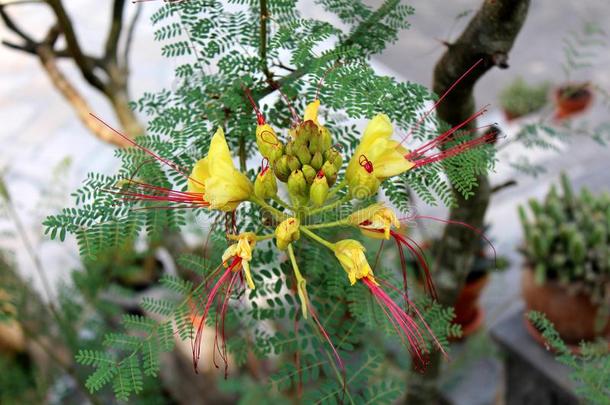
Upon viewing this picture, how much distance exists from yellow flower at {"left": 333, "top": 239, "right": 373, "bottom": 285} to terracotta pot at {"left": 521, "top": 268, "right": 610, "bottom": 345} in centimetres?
94

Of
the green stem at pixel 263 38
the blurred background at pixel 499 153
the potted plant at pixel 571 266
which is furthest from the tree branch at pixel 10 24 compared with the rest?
the potted plant at pixel 571 266

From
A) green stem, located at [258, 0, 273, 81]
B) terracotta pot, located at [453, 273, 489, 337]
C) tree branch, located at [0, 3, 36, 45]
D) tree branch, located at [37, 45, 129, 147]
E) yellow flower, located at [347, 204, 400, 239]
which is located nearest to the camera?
yellow flower, located at [347, 204, 400, 239]

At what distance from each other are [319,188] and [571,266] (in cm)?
106

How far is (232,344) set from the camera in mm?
876

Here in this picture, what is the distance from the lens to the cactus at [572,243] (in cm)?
136

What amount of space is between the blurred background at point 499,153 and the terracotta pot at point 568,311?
10 mm

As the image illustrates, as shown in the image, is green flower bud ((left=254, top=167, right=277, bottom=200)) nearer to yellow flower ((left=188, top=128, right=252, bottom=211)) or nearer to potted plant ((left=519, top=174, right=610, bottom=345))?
yellow flower ((left=188, top=128, right=252, bottom=211))

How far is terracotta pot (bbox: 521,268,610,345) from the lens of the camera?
1.38 meters

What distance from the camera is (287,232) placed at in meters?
0.58

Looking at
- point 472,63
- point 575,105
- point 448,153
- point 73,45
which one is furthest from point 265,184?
point 575,105

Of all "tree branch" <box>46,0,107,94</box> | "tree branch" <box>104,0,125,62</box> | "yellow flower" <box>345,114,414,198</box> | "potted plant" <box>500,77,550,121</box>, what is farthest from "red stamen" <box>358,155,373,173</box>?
"potted plant" <box>500,77,550,121</box>

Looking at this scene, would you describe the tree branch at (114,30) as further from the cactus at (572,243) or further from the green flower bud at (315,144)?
the cactus at (572,243)

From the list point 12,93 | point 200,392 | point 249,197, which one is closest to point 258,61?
point 249,197

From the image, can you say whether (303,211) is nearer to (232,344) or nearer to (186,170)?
(186,170)
